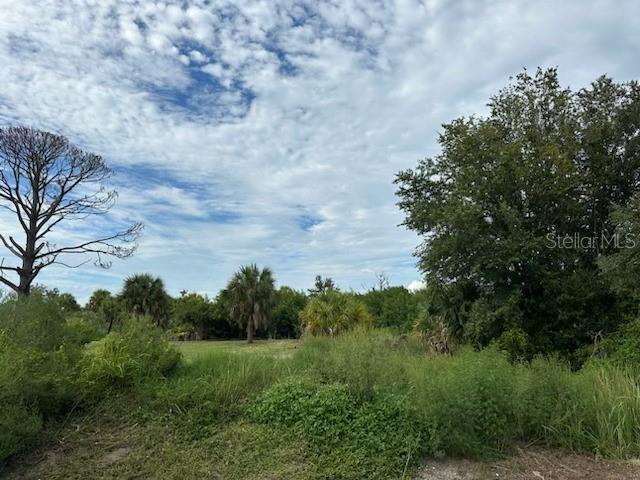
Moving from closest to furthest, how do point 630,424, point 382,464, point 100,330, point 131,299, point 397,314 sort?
point 382,464 → point 630,424 → point 100,330 → point 397,314 → point 131,299

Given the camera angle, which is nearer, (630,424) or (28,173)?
(630,424)

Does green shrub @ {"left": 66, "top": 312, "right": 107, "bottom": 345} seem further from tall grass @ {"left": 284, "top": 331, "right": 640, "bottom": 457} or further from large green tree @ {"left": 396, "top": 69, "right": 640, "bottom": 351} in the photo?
large green tree @ {"left": 396, "top": 69, "right": 640, "bottom": 351}

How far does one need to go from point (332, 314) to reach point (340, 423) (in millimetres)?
13579

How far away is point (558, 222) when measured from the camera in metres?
13.5

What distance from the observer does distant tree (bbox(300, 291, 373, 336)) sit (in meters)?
18.6

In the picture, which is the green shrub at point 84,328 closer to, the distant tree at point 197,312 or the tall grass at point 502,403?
the tall grass at point 502,403

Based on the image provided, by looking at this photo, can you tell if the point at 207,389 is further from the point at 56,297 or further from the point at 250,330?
the point at 250,330

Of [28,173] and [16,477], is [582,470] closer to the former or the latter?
[16,477]

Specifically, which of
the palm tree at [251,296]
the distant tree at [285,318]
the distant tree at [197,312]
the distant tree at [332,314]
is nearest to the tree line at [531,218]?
the distant tree at [332,314]

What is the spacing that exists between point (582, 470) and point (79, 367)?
613 centimetres

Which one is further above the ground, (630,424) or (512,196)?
(512,196)

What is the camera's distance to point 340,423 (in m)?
5.36

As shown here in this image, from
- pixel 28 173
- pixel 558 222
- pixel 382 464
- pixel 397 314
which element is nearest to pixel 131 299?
pixel 28 173

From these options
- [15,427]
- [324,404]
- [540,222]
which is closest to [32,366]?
[15,427]
